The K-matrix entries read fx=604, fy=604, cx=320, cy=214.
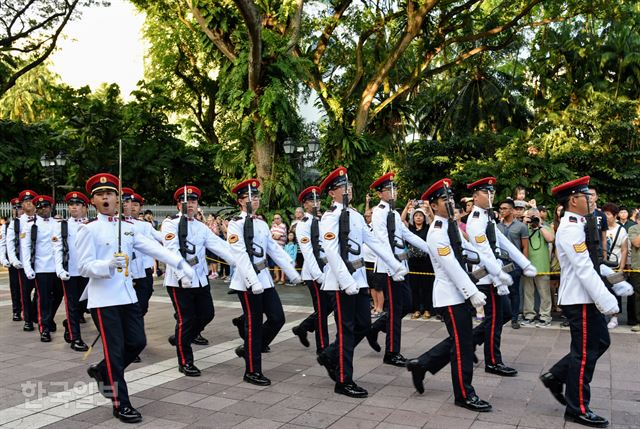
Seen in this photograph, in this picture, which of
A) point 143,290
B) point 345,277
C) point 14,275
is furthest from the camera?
point 14,275

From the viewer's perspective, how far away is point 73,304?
8.34 m

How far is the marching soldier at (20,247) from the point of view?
31.1 feet

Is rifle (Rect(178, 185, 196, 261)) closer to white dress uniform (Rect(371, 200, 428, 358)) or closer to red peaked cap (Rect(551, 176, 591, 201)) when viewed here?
white dress uniform (Rect(371, 200, 428, 358))

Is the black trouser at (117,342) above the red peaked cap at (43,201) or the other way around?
the other way around

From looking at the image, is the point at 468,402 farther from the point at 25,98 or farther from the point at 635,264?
the point at 25,98

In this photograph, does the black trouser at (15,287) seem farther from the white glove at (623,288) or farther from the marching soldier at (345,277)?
the white glove at (623,288)

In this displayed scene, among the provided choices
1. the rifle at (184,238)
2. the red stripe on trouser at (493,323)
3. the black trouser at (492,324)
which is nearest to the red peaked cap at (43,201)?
the rifle at (184,238)

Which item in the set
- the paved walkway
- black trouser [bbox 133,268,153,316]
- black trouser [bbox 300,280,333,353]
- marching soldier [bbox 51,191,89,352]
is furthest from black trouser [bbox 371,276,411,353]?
marching soldier [bbox 51,191,89,352]

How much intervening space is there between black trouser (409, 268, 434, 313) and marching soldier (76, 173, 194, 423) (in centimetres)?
542

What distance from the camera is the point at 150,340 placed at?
8617mm

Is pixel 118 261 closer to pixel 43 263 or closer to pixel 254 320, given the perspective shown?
pixel 254 320

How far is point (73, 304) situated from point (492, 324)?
18.3ft

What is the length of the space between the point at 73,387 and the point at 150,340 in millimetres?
2459

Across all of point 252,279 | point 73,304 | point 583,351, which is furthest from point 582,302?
point 73,304
